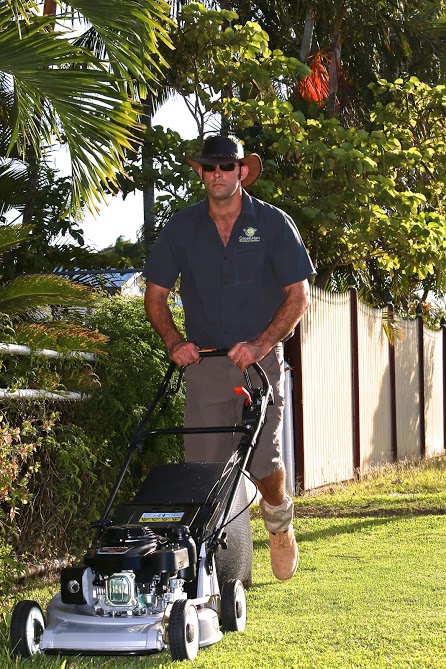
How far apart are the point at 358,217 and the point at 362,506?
2.83 metres

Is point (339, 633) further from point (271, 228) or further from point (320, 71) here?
point (320, 71)

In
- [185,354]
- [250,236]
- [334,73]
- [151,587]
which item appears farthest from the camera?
[334,73]

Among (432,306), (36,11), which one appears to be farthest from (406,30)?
(36,11)

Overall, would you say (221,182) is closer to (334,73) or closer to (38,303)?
(38,303)

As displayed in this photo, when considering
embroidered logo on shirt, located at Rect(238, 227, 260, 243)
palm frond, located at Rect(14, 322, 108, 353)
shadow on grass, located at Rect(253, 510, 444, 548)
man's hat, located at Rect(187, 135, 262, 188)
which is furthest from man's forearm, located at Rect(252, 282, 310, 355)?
shadow on grass, located at Rect(253, 510, 444, 548)

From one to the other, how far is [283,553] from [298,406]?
5.45 m

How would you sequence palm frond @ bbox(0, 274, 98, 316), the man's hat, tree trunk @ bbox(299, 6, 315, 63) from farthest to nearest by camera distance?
1. tree trunk @ bbox(299, 6, 315, 63)
2. palm frond @ bbox(0, 274, 98, 316)
3. the man's hat

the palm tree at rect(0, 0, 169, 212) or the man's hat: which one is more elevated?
the palm tree at rect(0, 0, 169, 212)

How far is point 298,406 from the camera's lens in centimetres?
1170

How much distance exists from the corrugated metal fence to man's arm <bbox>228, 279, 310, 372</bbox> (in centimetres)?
590

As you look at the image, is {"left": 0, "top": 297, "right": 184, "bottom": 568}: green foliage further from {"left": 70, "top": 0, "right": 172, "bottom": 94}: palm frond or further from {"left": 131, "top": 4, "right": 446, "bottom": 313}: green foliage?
A: {"left": 131, "top": 4, "right": 446, "bottom": 313}: green foliage

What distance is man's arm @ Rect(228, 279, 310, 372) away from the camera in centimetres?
542

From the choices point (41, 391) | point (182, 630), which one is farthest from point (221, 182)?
point (182, 630)

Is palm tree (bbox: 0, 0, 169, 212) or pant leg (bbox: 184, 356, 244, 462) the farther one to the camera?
palm tree (bbox: 0, 0, 169, 212)
